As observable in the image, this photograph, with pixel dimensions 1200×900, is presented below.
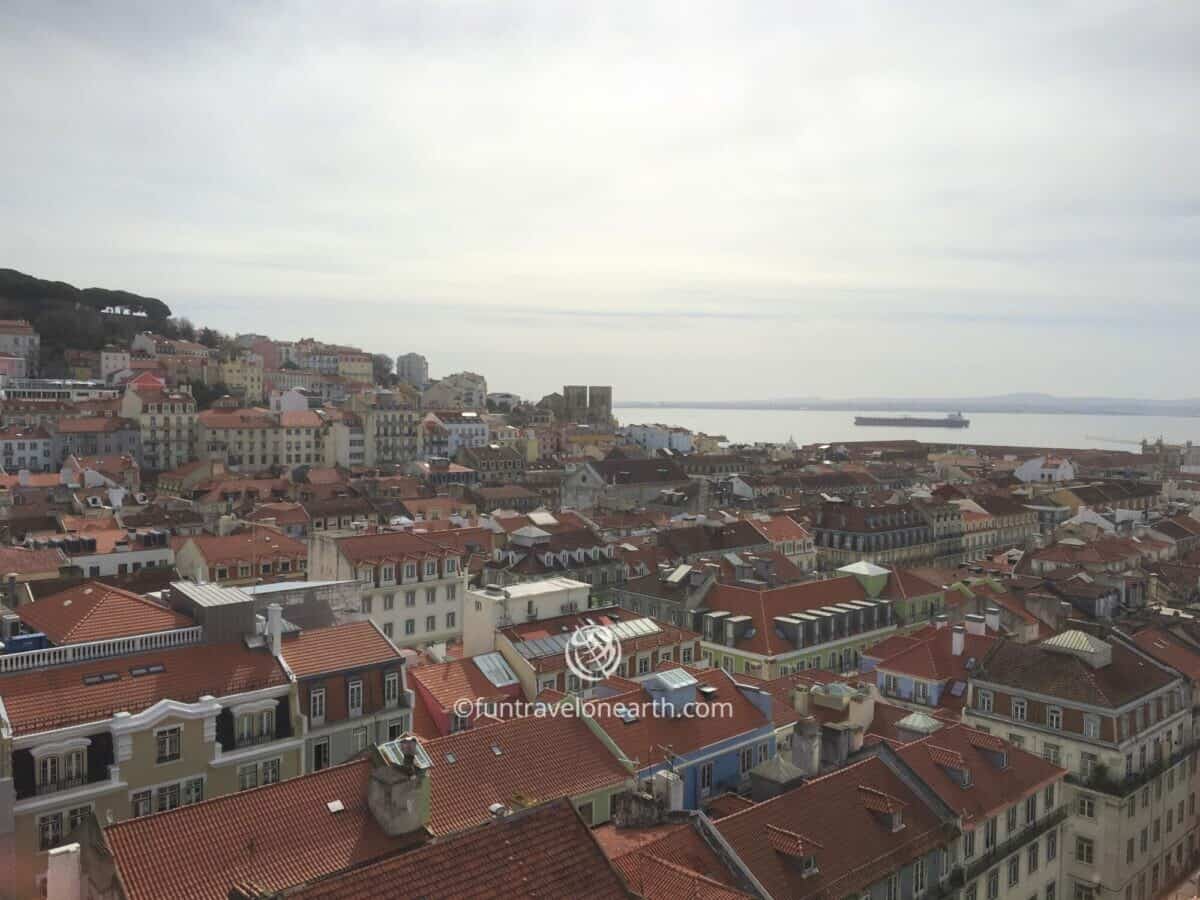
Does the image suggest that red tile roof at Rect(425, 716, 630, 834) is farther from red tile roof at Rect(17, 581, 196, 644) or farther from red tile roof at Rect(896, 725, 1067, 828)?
red tile roof at Rect(17, 581, 196, 644)

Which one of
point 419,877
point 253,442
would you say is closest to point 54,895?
point 419,877

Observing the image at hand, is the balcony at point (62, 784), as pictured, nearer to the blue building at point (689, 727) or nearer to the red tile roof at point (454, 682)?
the red tile roof at point (454, 682)

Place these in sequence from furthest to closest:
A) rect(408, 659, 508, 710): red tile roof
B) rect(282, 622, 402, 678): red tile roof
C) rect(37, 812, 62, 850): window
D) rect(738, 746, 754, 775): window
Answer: rect(408, 659, 508, 710): red tile roof → rect(738, 746, 754, 775): window → rect(282, 622, 402, 678): red tile roof → rect(37, 812, 62, 850): window

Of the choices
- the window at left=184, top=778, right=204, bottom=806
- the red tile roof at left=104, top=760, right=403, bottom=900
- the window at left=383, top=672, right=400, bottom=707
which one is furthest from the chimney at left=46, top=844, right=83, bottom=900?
the window at left=383, top=672, right=400, bottom=707

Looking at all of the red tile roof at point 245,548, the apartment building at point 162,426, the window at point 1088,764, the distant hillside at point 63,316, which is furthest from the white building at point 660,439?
the window at point 1088,764

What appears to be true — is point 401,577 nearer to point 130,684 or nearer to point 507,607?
point 507,607
